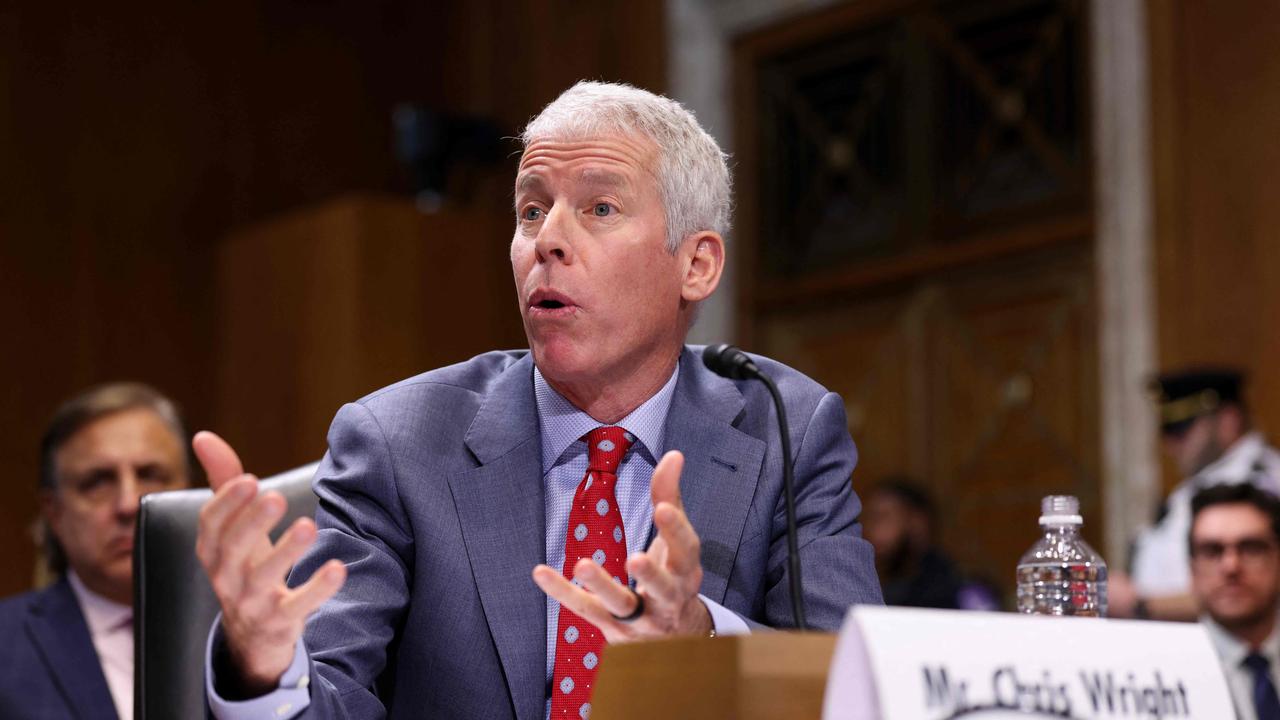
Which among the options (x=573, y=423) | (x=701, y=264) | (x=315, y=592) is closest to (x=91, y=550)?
(x=573, y=423)

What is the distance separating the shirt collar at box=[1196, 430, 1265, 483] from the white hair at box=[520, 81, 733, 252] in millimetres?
3280

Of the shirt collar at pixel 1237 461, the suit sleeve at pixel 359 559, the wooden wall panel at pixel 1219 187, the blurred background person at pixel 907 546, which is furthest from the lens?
the blurred background person at pixel 907 546

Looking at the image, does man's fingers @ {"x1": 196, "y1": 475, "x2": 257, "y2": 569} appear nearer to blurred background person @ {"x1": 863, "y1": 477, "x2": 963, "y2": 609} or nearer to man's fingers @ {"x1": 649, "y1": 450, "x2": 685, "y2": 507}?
man's fingers @ {"x1": 649, "y1": 450, "x2": 685, "y2": 507}

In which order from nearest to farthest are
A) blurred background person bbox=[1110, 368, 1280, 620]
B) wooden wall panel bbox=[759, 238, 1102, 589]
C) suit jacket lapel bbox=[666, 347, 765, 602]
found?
suit jacket lapel bbox=[666, 347, 765, 602] < blurred background person bbox=[1110, 368, 1280, 620] < wooden wall panel bbox=[759, 238, 1102, 589]

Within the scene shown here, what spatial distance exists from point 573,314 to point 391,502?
0.31 meters

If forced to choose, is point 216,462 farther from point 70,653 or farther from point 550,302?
point 70,653

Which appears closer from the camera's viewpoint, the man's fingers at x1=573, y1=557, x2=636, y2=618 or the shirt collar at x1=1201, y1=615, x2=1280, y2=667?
the man's fingers at x1=573, y1=557, x2=636, y2=618

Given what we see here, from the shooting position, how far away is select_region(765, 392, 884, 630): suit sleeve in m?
1.84

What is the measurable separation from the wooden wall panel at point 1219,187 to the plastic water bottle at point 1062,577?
349 cm

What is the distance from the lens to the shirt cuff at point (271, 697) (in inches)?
54.6

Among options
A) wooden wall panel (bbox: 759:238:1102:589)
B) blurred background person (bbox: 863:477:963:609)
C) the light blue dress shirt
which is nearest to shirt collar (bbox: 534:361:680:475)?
the light blue dress shirt

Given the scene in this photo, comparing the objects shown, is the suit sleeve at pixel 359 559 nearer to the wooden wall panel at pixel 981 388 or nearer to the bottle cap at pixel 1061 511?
the bottle cap at pixel 1061 511

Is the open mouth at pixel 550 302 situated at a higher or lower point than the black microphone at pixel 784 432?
higher

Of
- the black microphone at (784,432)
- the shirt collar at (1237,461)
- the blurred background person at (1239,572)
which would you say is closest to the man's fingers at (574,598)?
the black microphone at (784,432)
